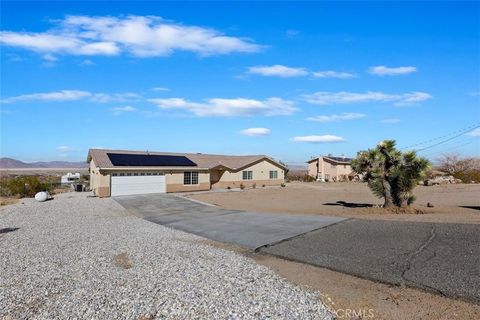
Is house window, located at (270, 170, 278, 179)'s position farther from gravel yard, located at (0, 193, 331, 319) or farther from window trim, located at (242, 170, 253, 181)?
gravel yard, located at (0, 193, 331, 319)

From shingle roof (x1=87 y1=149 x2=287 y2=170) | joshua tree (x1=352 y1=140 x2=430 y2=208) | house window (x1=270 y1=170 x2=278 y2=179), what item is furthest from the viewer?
house window (x1=270 y1=170 x2=278 y2=179)

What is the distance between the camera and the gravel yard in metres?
6.38

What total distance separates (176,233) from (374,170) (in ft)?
35.9

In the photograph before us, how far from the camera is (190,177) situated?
121 ft

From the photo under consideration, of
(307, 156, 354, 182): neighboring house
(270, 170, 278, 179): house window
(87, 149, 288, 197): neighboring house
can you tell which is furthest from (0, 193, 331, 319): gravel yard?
(307, 156, 354, 182): neighboring house

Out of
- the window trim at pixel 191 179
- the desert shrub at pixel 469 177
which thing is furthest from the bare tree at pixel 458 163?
the window trim at pixel 191 179

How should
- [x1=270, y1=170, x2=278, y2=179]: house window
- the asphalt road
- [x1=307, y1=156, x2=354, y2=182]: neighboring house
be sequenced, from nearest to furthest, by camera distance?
the asphalt road < [x1=270, y1=170, x2=278, y2=179]: house window < [x1=307, y1=156, x2=354, y2=182]: neighboring house

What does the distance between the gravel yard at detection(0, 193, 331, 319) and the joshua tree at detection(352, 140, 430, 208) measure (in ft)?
35.1

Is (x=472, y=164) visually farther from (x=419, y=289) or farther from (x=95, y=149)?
(x=419, y=289)

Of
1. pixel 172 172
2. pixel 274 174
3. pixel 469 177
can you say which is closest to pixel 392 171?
pixel 172 172

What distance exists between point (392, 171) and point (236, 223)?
8802mm

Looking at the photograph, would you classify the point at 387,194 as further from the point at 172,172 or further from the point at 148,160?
the point at 148,160

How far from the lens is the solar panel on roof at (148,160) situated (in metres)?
32.6

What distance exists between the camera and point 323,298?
6.82 metres
